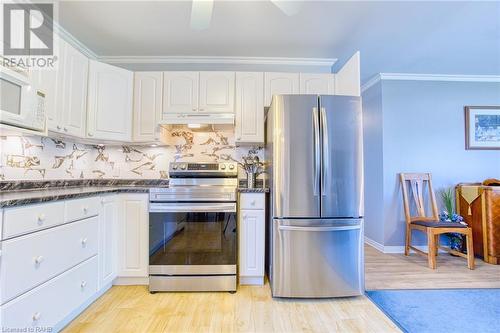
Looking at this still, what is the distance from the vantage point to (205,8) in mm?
1501

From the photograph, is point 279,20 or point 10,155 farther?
point 279,20

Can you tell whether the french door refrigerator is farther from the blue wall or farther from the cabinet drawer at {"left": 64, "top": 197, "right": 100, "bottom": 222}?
the blue wall

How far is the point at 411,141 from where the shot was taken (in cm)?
331

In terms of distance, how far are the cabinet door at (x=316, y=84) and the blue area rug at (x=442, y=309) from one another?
205cm

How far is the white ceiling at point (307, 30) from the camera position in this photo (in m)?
2.01

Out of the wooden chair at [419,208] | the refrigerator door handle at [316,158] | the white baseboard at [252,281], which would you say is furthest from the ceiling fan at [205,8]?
the wooden chair at [419,208]

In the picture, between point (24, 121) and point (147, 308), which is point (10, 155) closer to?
point (24, 121)

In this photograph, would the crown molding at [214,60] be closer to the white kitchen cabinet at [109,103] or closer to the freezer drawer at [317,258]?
the white kitchen cabinet at [109,103]

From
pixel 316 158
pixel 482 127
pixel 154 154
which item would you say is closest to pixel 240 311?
pixel 316 158

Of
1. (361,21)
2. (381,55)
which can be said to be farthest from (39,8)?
(381,55)

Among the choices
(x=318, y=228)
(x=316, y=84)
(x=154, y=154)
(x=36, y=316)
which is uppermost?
(x=316, y=84)

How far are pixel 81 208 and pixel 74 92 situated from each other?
1.11 metres

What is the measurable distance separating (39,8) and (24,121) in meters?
1.20

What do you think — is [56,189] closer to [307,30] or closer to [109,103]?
[109,103]
